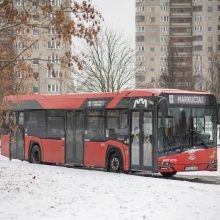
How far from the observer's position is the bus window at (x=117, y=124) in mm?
22172

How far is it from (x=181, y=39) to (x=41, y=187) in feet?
415

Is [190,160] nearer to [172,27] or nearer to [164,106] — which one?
[164,106]

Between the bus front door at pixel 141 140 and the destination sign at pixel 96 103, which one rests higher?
the destination sign at pixel 96 103

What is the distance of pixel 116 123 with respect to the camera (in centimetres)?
2262

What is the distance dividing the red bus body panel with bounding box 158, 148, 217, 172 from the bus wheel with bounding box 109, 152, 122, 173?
192cm

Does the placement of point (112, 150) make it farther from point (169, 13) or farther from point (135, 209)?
point (169, 13)

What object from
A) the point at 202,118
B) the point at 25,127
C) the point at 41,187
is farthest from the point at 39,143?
the point at 41,187

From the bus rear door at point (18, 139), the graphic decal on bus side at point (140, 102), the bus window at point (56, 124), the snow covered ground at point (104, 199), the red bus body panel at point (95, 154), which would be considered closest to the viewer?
the snow covered ground at point (104, 199)

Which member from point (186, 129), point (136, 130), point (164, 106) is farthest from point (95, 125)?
point (164, 106)

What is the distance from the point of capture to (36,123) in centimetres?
2733

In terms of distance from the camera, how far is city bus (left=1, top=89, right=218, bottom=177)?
68.8 feet

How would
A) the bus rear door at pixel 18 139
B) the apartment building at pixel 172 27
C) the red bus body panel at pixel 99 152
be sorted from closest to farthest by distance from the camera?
the red bus body panel at pixel 99 152, the bus rear door at pixel 18 139, the apartment building at pixel 172 27

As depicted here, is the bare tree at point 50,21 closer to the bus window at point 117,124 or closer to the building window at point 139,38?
the bus window at point 117,124

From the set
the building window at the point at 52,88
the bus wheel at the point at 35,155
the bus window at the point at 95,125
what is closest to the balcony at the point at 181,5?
the building window at the point at 52,88
